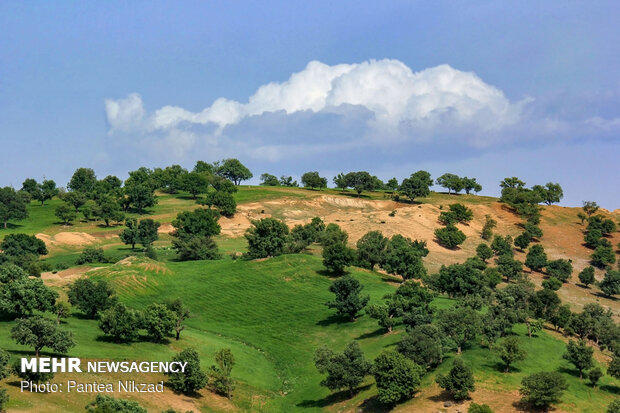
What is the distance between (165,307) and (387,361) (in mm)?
35237

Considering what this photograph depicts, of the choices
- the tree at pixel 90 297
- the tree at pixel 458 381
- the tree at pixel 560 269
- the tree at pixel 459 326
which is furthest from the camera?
the tree at pixel 560 269

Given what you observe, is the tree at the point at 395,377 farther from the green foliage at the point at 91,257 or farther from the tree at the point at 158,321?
the green foliage at the point at 91,257

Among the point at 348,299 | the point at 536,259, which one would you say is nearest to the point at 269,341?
the point at 348,299

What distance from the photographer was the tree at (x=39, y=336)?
216 ft

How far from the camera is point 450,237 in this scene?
18375 cm

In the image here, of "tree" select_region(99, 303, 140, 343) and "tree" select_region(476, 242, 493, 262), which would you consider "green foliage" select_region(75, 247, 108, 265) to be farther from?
"tree" select_region(476, 242, 493, 262)

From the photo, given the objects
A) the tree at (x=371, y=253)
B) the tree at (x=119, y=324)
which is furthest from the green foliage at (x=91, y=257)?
the tree at (x=119, y=324)

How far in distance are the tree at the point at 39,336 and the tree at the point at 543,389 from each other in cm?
5080

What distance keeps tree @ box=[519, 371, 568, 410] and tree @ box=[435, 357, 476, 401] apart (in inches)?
217

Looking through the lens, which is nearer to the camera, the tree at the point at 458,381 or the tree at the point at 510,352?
the tree at the point at 458,381

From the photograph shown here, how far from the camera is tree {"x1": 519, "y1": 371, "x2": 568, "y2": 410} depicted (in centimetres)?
→ 6206

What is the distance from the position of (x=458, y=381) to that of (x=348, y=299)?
1475 inches

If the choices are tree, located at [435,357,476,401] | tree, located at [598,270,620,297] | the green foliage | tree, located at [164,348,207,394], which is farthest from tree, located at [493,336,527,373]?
the green foliage

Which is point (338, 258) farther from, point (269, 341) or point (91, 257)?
point (91, 257)
